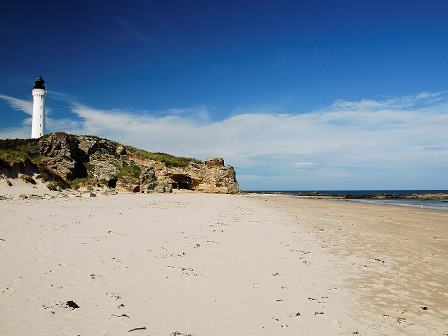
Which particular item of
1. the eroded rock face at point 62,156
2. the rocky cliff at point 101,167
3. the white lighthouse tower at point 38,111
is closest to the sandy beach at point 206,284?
the rocky cliff at point 101,167

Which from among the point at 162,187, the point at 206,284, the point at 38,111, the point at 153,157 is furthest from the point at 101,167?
the point at 206,284

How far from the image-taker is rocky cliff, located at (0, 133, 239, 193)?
122ft

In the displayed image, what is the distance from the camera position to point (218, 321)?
628 cm

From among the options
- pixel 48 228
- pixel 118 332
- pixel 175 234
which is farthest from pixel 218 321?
pixel 48 228

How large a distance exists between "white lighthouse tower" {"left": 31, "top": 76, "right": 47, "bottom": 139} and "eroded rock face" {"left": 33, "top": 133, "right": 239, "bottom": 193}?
1726cm

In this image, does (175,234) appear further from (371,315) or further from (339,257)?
(371,315)

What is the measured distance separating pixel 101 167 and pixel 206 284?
141 feet

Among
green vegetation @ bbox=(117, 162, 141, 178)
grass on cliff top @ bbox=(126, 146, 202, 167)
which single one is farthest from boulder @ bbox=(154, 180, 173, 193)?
grass on cliff top @ bbox=(126, 146, 202, 167)

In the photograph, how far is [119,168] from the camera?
164 ft

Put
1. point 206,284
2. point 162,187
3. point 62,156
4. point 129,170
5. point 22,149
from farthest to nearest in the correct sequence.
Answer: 1. point 129,170
2. point 162,187
3. point 62,156
4. point 22,149
5. point 206,284

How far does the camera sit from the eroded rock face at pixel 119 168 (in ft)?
143

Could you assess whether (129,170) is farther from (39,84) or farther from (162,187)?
(39,84)

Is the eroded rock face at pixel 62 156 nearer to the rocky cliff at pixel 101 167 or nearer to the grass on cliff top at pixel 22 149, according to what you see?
the rocky cliff at pixel 101 167

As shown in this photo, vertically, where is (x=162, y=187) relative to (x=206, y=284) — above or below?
above
